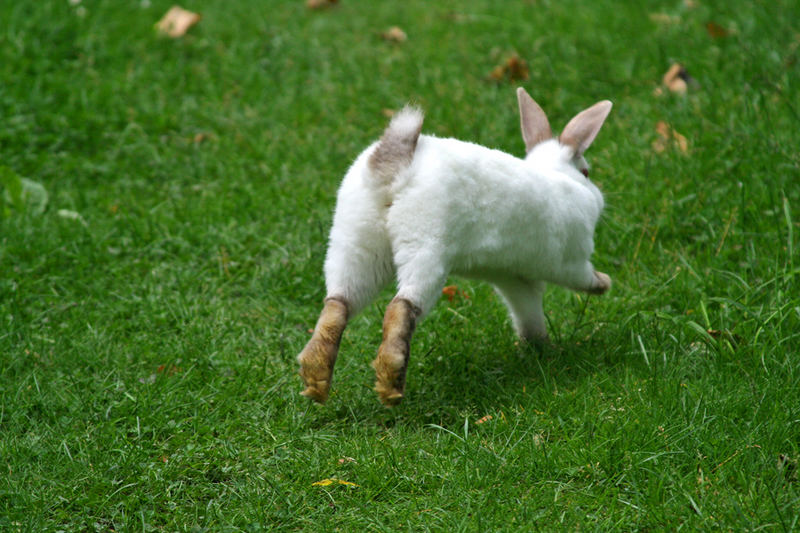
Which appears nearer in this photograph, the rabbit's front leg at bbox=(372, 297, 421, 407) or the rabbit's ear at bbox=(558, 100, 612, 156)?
the rabbit's front leg at bbox=(372, 297, 421, 407)

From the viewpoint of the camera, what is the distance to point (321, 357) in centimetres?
323

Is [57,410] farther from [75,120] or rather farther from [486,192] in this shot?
[75,120]

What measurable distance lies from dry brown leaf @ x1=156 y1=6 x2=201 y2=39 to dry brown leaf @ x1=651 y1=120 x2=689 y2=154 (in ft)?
11.4

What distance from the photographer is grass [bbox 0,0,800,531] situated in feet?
9.91

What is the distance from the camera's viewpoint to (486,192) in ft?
10.9

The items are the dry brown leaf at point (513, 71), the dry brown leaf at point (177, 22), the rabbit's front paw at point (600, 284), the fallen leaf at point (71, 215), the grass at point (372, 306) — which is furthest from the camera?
the dry brown leaf at point (177, 22)

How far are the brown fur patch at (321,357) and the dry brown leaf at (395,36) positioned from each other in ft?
13.1

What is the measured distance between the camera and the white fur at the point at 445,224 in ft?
10.5

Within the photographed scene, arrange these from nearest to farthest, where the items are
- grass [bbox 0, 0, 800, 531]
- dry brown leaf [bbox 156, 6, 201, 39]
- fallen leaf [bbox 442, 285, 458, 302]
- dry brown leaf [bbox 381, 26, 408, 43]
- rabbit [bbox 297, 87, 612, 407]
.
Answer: grass [bbox 0, 0, 800, 531], rabbit [bbox 297, 87, 612, 407], fallen leaf [bbox 442, 285, 458, 302], dry brown leaf [bbox 156, 6, 201, 39], dry brown leaf [bbox 381, 26, 408, 43]

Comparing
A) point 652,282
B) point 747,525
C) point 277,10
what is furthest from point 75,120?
point 747,525

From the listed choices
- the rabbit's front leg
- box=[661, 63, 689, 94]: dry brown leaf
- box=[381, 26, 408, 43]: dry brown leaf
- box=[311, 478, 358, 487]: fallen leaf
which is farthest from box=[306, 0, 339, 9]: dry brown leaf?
box=[311, 478, 358, 487]: fallen leaf

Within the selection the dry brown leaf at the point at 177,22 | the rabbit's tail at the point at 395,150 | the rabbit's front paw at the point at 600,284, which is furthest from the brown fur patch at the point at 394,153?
the dry brown leaf at the point at 177,22

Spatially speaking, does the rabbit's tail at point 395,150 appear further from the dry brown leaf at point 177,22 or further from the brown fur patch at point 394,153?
the dry brown leaf at point 177,22

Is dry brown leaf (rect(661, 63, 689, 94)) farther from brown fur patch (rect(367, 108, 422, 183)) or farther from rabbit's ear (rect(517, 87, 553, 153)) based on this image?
brown fur patch (rect(367, 108, 422, 183))
